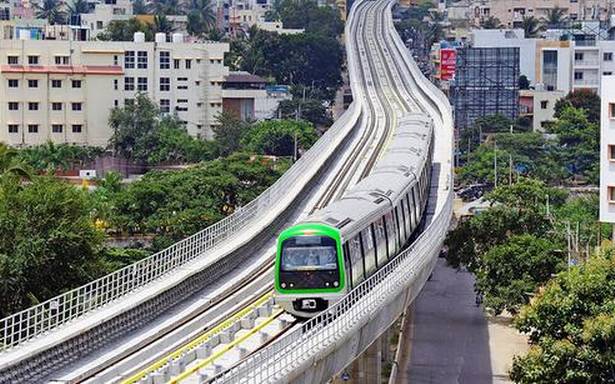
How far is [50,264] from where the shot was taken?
37.6m

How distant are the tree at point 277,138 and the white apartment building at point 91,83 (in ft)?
18.9

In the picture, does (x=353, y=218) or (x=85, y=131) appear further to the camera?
(x=85, y=131)

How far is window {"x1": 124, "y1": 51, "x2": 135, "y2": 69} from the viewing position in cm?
8881

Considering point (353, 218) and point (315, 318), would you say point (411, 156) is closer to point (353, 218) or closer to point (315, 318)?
point (353, 218)

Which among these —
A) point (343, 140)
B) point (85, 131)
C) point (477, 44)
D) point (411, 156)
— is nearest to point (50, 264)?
point (411, 156)

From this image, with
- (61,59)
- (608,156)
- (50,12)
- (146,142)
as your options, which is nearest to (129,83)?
(146,142)

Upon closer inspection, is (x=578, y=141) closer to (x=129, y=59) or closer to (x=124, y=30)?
(x=129, y=59)

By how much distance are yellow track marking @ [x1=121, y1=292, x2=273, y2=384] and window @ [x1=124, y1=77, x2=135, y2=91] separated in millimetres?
56690

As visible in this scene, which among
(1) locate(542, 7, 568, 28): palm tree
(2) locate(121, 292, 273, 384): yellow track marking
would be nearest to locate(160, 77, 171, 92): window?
(1) locate(542, 7, 568, 28): palm tree

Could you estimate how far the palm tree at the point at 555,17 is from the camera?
13373 cm

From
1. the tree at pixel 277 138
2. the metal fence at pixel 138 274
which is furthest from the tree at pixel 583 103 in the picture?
the metal fence at pixel 138 274

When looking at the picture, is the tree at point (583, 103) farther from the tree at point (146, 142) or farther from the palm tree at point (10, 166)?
the palm tree at point (10, 166)

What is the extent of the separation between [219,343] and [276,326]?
5.83ft

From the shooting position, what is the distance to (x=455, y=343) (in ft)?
158
